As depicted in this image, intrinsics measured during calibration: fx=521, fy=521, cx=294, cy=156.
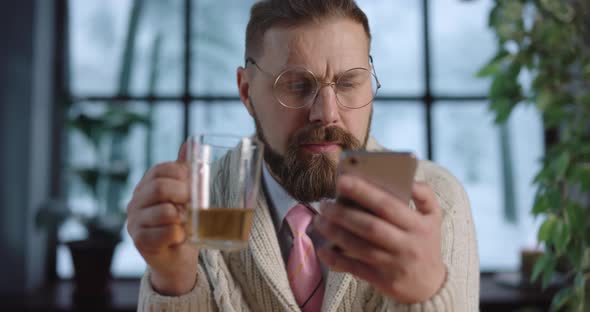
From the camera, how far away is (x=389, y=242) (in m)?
0.65

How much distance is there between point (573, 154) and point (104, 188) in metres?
2.07

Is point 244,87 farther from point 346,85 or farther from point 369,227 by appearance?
point 369,227

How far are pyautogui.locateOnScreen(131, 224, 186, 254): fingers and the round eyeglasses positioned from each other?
0.45m

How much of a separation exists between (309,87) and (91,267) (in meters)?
1.53

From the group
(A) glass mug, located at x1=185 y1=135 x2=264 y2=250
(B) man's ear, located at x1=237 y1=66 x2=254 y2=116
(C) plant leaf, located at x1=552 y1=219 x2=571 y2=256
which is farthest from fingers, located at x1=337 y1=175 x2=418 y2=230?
(C) plant leaf, located at x1=552 y1=219 x2=571 y2=256

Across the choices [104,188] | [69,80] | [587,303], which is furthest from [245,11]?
[587,303]

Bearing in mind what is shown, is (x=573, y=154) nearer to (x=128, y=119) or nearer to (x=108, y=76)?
(x=128, y=119)

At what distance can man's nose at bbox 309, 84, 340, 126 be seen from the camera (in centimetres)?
107

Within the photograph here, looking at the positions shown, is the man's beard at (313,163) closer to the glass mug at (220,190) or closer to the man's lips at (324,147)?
the man's lips at (324,147)

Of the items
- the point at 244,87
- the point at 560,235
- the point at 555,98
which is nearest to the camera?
the point at 244,87

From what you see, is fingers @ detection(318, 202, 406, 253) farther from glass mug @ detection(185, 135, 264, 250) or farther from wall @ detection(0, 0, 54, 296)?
wall @ detection(0, 0, 54, 296)

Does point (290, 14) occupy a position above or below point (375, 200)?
above

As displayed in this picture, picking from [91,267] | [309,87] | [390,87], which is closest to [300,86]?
[309,87]

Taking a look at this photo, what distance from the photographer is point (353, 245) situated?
67 centimetres
